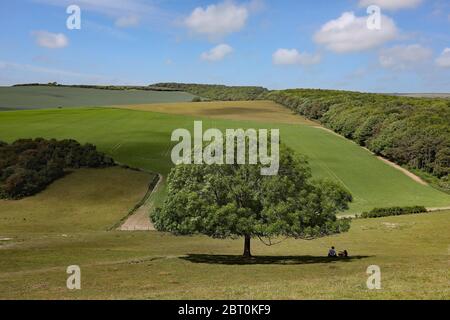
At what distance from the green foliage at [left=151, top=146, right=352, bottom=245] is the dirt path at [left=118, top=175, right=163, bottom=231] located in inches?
834

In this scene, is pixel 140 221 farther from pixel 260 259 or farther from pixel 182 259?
pixel 260 259

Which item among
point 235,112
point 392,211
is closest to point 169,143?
point 235,112

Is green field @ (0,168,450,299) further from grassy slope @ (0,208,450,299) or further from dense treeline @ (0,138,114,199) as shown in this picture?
dense treeline @ (0,138,114,199)

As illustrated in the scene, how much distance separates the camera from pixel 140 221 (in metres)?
74.2

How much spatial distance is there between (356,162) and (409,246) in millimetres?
63522

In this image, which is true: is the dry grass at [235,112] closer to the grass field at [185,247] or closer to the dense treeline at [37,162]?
the grass field at [185,247]

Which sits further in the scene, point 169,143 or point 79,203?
point 169,143

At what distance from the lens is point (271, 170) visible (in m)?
48.2

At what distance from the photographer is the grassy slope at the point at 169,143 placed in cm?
9706

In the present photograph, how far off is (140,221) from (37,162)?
1403 inches

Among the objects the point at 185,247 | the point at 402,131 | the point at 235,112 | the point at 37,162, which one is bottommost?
the point at 185,247

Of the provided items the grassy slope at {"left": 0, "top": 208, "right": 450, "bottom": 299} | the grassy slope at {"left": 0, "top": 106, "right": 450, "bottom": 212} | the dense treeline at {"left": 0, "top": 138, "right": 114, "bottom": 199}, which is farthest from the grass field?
the dense treeline at {"left": 0, "top": 138, "right": 114, "bottom": 199}
